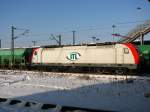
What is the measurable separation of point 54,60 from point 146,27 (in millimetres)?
14617

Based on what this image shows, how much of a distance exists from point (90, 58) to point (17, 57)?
1510 centimetres

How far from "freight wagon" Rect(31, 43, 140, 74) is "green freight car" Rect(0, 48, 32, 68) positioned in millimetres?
3594

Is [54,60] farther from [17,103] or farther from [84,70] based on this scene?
[17,103]

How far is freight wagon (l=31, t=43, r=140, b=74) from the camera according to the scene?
25.9 metres

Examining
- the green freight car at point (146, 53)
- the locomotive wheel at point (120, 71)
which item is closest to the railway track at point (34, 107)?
the locomotive wheel at point (120, 71)

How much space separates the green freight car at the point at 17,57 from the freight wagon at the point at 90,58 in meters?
3.59

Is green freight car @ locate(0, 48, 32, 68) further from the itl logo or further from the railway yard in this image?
the itl logo

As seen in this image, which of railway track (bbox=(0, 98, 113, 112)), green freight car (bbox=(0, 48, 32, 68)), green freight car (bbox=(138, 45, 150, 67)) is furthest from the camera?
green freight car (bbox=(0, 48, 32, 68))

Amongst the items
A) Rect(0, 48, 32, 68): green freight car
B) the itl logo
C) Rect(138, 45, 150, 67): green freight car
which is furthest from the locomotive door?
Rect(0, 48, 32, 68): green freight car

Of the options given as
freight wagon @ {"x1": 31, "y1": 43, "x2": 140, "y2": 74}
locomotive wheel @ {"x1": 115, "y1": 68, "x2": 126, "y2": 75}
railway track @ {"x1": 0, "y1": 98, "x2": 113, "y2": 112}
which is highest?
freight wagon @ {"x1": 31, "y1": 43, "x2": 140, "y2": 74}

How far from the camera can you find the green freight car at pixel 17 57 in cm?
3822

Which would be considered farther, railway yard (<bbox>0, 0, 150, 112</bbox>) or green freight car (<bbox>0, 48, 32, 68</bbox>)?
green freight car (<bbox>0, 48, 32, 68</bbox>)

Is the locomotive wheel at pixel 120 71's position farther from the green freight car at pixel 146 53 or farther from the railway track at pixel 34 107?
the railway track at pixel 34 107

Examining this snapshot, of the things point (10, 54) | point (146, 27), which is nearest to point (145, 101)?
point (146, 27)
